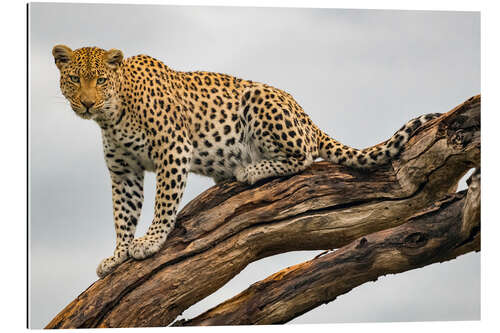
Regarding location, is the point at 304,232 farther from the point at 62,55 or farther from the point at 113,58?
the point at 62,55

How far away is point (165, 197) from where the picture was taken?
6.42 meters

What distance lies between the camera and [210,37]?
6.80 m

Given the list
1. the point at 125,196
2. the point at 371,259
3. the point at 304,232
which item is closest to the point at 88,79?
the point at 125,196

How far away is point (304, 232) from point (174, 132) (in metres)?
1.34

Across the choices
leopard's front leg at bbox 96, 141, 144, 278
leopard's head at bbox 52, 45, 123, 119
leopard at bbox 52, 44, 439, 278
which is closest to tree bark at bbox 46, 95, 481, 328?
leopard at bbox 52, 44, 439, 278

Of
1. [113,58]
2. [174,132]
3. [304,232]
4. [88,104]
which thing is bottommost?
[304,232]

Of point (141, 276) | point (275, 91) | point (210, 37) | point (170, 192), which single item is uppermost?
point (210, 37)

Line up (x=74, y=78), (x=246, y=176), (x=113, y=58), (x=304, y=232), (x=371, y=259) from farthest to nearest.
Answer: (x=246, y=176) < (x=304, y=232) < (x=113, y=58) < (x=74, y=78) < (x=371, y=259)

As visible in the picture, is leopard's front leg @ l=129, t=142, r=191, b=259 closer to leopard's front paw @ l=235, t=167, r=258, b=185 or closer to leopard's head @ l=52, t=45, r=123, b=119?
leopard's front paw @ l=235, t=167, r=258, b=185

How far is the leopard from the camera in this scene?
21.0 ft

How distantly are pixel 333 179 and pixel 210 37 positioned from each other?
Answer: 160cm

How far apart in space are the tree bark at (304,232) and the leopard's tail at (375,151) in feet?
0.21
